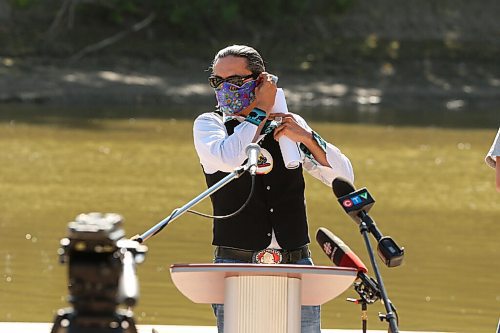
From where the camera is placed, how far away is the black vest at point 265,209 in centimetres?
399

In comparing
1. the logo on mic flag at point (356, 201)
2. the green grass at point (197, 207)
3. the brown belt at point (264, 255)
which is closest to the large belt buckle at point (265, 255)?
the brown belt at point (264, 255)

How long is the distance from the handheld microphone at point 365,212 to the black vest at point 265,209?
2.45ft

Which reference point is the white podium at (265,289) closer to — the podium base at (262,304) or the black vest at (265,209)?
the podium base at (262,304)

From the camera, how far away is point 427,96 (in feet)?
104

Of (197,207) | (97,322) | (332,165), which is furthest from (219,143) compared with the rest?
(197,207)

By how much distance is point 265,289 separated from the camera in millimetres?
3475

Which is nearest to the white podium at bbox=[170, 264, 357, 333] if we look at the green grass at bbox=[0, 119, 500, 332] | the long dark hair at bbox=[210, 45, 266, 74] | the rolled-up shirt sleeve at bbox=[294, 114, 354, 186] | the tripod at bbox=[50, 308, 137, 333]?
the rolled-up shirt sleeve at bbox=[294, 114, 354, 186]

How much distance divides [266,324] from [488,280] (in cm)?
631

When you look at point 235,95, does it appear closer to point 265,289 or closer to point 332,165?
point 332,165

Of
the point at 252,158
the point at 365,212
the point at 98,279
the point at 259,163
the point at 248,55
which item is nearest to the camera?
the point at 98,279

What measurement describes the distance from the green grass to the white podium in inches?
159

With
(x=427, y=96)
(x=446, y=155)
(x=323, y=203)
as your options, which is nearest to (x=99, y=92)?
(x=427, y=96)

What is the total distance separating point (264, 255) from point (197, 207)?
843cm

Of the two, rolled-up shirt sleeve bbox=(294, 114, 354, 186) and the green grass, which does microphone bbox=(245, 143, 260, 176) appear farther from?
the green grass
